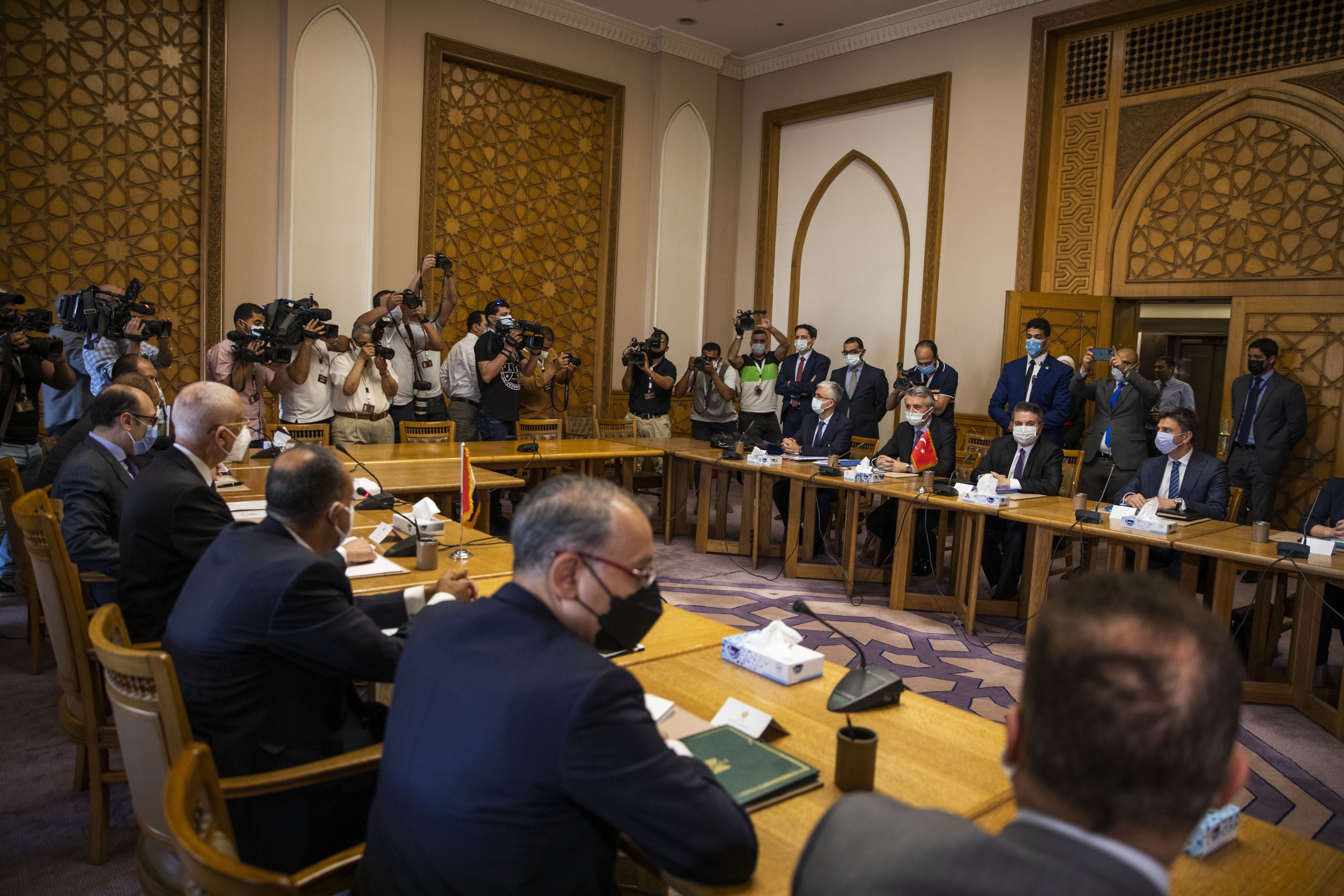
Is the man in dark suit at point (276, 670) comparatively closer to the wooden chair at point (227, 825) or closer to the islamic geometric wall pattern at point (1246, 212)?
the wooden chair at point (227, 825)

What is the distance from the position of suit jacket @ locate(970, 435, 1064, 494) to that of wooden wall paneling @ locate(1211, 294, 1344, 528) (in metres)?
2.16

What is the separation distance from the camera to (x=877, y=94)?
28.4 ft

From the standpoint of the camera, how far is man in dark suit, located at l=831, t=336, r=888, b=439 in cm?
778

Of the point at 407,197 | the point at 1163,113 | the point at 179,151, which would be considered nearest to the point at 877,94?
the point at 1163,113

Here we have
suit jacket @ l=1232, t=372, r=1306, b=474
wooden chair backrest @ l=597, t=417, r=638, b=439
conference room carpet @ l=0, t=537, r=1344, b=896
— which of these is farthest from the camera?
wooden chair backrest @ l=597, t=417, r=638, b=439

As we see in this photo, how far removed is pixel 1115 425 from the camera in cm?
675

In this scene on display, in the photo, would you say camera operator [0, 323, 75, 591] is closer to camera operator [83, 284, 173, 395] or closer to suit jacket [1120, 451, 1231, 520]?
camera operator [83, 284, 173, 395]

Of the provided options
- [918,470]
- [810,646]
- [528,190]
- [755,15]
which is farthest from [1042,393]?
[528,190]

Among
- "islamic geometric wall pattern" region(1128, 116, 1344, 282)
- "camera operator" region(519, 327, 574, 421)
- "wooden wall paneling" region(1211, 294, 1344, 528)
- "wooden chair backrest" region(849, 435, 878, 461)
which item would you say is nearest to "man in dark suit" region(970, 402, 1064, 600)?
"wooden chair backrest" region(849, 435, 878, 461)

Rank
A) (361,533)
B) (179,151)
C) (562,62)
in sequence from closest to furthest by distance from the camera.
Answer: (361,533)
(179,151)
(562,62)

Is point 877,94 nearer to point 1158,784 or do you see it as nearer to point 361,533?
point 361,533

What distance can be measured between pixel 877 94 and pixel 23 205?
22.7 feet

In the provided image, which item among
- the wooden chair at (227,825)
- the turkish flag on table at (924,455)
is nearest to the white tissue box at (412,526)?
the wooden chair at (227,825)

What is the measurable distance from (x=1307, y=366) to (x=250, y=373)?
709 cm
